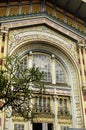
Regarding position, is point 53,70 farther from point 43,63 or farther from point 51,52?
point 51,52

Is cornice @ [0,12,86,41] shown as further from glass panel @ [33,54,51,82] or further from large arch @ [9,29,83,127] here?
glass panel @ [33,54,51,82]

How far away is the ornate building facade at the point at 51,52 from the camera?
66.9 ft

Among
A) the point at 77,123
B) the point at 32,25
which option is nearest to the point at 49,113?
the point at 77,123

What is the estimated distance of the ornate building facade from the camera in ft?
66.9

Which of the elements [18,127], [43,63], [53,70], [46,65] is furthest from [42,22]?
[18,127]

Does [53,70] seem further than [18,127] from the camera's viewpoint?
Yes

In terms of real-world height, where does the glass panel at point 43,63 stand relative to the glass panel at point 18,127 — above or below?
above

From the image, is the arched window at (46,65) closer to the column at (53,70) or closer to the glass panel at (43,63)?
the glass panel at (43,63)

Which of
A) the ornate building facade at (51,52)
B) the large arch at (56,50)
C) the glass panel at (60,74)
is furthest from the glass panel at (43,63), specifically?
the glass panel at (60,74)

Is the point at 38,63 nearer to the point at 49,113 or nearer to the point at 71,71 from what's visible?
the point at 71,71

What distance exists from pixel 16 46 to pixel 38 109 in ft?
19.0

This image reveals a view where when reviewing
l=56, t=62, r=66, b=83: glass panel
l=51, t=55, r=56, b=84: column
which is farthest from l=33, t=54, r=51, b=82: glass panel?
l=56, t=62, r=66, b=83: glass panel

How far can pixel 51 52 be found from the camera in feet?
76.3

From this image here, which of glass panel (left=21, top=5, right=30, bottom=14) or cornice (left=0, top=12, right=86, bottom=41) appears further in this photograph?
glass panel (left=21, top=5, right=30, bottom=14)
